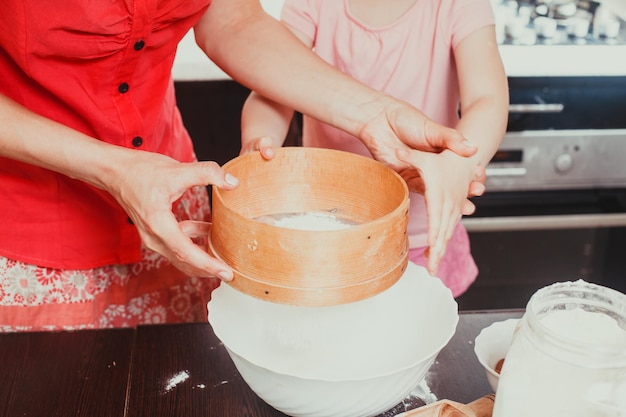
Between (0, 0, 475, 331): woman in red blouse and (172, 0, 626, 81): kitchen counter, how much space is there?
401 mm

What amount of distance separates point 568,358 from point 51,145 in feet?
2.21

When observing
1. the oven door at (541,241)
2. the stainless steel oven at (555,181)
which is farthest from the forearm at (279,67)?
the oven door at (541,241)

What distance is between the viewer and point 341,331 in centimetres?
98

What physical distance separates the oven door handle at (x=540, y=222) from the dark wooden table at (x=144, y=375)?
0.94 meters

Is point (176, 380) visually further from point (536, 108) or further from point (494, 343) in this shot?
point (536, 108)

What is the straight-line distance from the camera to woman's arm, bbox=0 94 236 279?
35.0 inches

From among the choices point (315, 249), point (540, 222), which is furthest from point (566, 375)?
point (540, 222)

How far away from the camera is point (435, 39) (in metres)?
1.41

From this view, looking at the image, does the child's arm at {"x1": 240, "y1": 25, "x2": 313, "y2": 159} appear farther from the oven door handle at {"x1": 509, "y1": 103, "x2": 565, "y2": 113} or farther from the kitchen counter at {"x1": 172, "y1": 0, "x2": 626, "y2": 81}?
the oven door handle at {"x1": 509, "y1": 103, "x2": 565, "y2": 113}

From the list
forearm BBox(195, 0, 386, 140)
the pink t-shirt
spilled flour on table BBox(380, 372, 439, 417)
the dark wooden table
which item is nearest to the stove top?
the pink t-shirt

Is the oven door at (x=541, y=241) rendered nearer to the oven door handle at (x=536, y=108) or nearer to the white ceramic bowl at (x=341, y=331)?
the oven door handle at (x=536, y=108)

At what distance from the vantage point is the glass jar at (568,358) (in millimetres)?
657

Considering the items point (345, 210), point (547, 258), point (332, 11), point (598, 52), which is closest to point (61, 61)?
point (345, 210)

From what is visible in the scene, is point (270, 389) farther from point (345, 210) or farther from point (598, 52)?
point (598, 52)
